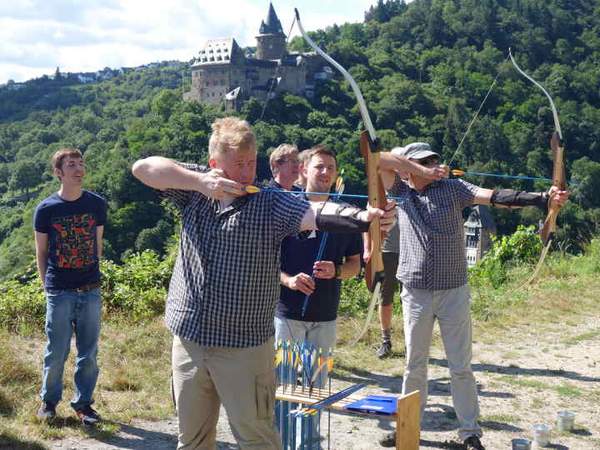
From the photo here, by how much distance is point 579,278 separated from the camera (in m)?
9.23

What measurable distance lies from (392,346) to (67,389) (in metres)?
2.85

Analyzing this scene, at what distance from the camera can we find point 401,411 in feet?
10.5

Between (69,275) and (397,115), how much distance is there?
1336 inches

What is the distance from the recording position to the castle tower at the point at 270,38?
7600 cm

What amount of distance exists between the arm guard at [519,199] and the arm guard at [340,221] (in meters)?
1.52

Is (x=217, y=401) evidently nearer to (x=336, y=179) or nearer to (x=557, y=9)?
(x=336, y=179)

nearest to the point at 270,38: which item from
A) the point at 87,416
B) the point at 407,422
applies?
the point at 87,416

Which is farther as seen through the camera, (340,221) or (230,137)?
(230,137)

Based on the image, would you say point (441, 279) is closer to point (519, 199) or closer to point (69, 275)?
point (519, 199)

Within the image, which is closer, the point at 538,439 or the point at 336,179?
the point at 336,179

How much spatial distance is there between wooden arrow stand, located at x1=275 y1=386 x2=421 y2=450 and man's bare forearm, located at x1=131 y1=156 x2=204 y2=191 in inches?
48.0

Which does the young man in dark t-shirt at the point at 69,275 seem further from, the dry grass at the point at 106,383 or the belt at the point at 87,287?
the dry grass at the point at 106,383

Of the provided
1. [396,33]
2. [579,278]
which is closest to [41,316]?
[579,278]

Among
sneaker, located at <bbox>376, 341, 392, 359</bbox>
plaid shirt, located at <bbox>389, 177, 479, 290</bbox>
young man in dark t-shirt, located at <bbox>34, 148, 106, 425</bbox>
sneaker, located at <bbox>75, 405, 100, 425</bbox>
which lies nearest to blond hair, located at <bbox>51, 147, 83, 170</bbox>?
young man in dark t-shirt, located at <bbox>34, 148, 106, 425</bbox>
